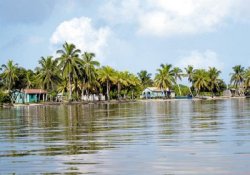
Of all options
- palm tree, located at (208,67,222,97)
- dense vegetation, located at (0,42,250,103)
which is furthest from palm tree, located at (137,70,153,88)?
palm tree, located at (208,67,222,97)

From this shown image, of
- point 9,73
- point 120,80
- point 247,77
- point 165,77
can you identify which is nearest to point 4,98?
point 9,73

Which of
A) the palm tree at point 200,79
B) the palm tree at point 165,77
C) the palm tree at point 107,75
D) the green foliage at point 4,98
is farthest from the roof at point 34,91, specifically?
the palm tree at point 200,79

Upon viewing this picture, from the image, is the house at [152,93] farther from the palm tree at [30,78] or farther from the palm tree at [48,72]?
the palm tree at [48,72]

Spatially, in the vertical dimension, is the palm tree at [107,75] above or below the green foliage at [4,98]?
above

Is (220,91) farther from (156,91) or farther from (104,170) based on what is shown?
(104,170)

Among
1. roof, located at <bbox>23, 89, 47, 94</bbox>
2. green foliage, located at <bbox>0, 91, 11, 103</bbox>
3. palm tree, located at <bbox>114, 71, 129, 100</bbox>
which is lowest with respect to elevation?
green foliage, located at <bbox>0, 91, 11, 103</bbox>

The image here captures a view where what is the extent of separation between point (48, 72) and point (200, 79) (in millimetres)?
46821

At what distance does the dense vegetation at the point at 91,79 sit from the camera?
246 ft

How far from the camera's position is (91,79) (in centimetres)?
8175

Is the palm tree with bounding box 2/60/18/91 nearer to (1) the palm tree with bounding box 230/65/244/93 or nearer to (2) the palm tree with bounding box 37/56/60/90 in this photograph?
(2) the palm tree with bounding box 37/56/60/90

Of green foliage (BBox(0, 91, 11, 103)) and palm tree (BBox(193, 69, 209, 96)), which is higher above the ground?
palm tree (BBox(193, 69, 209, 96))

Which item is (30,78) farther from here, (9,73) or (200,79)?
(200,79)

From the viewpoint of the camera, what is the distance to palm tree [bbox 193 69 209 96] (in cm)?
11050

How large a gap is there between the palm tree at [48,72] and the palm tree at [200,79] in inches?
1734
